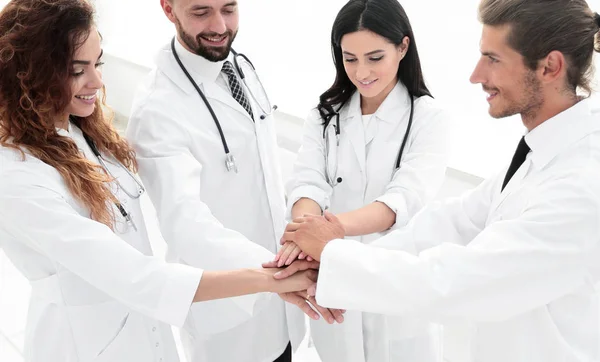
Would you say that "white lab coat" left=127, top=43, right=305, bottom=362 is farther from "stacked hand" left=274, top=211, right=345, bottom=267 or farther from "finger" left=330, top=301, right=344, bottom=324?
"finger" left=330, top=301, right=344, bottom=324

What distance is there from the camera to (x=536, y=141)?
1.39m

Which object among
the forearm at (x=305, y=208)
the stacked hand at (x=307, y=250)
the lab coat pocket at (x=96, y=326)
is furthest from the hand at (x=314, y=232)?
the lab coat pocket at (x=96, y=326)

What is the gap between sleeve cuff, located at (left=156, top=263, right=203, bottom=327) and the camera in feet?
4.86

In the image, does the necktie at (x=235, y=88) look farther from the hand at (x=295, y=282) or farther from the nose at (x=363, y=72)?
the hand at (x=295, y=282)

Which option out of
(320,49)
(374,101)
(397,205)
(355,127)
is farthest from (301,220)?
(320,49)

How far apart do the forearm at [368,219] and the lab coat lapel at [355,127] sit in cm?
14

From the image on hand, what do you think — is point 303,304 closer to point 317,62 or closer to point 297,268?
point 297,268

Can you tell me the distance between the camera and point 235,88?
2.00 metres

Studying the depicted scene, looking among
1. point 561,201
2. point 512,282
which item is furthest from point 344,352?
point 561,201

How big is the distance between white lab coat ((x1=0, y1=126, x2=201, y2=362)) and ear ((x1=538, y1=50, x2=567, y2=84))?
89 centimetres

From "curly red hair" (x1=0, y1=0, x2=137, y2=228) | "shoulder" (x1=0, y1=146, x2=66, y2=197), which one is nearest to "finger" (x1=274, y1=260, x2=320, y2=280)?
"curly red hair" (x1=0, y1=0, x2=137, y2=228)

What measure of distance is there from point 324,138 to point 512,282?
856mm

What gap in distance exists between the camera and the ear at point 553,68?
136 cm

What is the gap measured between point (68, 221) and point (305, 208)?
26.8 inches
